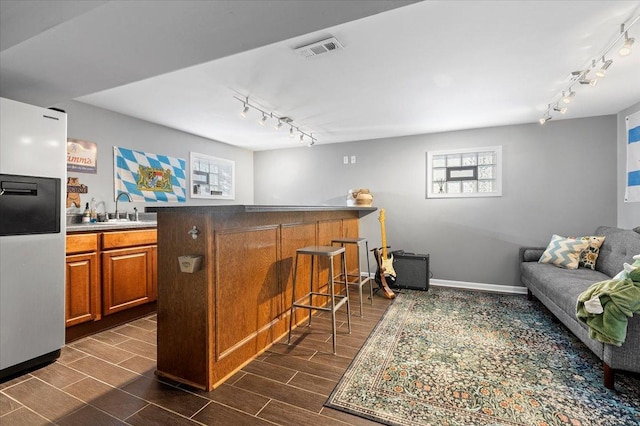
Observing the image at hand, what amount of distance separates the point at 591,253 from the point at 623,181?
42.1 inches

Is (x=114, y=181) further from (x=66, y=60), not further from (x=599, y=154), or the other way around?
(x=599, y=154)

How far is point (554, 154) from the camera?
3.99 metres

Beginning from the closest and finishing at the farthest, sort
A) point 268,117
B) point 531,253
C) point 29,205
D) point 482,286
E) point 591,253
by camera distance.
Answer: point 29,205
point 591,253
point 531,253
point 268,117
point 482,286

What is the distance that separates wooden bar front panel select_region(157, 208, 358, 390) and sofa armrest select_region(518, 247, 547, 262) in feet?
10.8

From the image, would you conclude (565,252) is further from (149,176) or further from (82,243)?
(149,176)

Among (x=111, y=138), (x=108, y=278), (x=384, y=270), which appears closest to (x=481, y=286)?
(x=384, y=270)

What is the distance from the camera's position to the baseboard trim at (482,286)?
13.4ft

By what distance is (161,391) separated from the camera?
1.88 m

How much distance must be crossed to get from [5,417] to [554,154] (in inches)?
224

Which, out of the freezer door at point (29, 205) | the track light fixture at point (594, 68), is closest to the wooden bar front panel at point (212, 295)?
the freezer door at point (29, 205)

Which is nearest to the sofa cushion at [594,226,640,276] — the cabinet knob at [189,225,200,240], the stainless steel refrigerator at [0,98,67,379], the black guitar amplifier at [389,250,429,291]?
the black guitar amplifier at [389,250,429,291]

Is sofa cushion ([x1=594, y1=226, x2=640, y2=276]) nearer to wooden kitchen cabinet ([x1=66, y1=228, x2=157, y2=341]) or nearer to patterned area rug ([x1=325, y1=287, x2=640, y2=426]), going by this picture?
patterned area rug ([x1=325, y1=287, x2=640, y2=426])

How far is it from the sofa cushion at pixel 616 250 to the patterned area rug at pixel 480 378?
0.81 meters

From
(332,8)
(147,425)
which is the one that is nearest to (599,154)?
(332,8)
